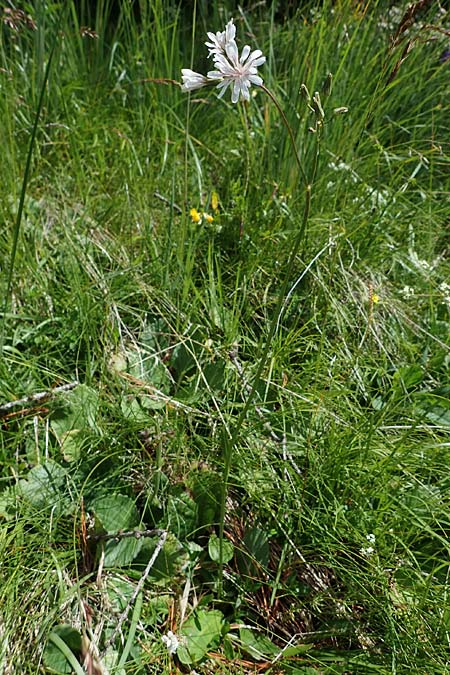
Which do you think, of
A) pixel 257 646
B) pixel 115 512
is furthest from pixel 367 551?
pixel 115 512

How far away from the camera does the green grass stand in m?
1.15

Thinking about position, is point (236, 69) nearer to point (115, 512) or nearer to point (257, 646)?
point (115, 512)

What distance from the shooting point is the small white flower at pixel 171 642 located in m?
1.07

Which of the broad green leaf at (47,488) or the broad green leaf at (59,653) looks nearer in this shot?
the broad green leaf at (59,653)

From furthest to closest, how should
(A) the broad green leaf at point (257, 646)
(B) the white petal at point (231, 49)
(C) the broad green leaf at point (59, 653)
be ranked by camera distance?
1. (A) the broad green leaf at point (257, 646)
2. (C) the broad green leaf at point (59, 653)
3. (B) the white petal at point (231, 49)

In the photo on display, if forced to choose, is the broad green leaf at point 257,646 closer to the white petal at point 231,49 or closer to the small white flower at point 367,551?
the small white flower at point 367,551

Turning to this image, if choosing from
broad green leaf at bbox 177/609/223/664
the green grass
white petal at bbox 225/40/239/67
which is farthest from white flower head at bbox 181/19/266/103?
broad green leaf at bbox 177/609/223/664

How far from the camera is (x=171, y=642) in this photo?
1074 millimetres

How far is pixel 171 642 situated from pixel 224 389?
575 millimetres

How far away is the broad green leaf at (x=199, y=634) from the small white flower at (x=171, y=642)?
0.10ft

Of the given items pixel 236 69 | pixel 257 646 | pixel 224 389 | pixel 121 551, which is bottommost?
pixel 257 646

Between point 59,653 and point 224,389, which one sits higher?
point 224,389

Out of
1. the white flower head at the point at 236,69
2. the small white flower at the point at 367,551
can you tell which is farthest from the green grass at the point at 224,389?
the white flower head at the point at 236,69

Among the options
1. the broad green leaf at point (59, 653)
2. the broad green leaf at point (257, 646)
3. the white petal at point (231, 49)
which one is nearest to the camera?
the white petal at point (231, 49)
